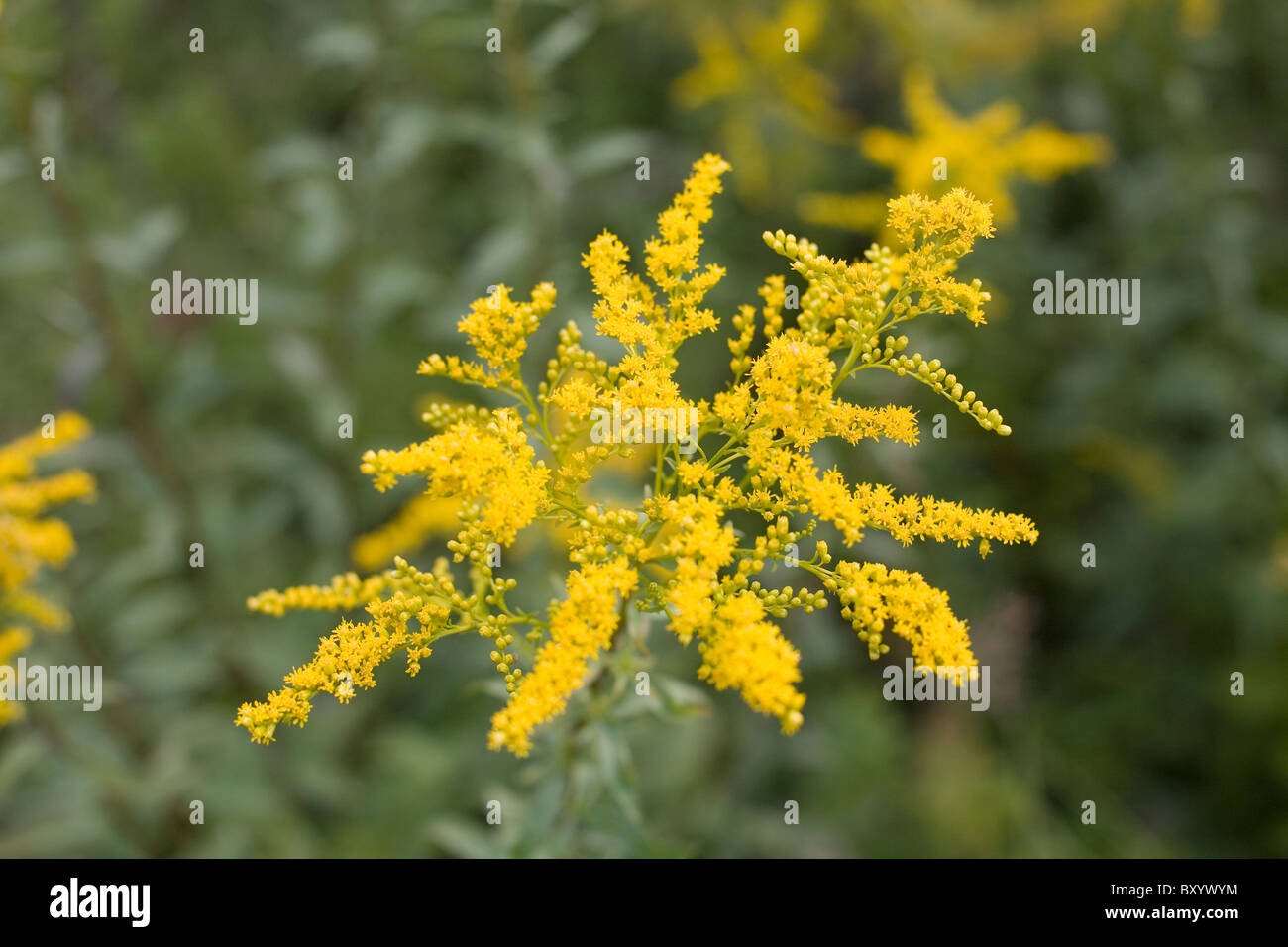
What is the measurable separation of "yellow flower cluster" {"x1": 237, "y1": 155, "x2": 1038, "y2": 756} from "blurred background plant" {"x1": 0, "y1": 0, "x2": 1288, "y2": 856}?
86.5 inches

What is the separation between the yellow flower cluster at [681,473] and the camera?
2.08m

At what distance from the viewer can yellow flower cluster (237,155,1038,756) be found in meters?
2.08

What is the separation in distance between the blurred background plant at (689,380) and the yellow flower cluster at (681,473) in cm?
220

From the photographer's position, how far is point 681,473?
2225mm

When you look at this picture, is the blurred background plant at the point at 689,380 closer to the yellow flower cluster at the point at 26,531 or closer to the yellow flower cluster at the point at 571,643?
the yellow flower cluster at the point at 26,531

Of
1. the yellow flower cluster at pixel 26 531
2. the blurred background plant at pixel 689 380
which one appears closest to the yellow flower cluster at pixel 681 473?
the yellow flower cluster at pixel 26 531

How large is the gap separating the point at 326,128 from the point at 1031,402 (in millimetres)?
6006

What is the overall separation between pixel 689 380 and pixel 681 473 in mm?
4065

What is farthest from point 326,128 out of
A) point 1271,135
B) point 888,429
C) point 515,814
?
point 1271,135

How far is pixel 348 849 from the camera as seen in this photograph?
4.68 m

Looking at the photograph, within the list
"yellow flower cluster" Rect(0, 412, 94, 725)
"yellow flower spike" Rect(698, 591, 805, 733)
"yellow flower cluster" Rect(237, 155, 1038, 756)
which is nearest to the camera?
"yellow flower spike" Rect(698, 591, 805, 733)

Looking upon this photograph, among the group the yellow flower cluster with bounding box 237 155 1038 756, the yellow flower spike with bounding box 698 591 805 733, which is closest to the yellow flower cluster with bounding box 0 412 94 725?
the yellow flower cluster with bounding box 237 155 1038 756

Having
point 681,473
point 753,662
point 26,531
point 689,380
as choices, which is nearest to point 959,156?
point 689,380

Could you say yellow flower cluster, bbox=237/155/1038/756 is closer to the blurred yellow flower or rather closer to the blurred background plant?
the blurred background plant
